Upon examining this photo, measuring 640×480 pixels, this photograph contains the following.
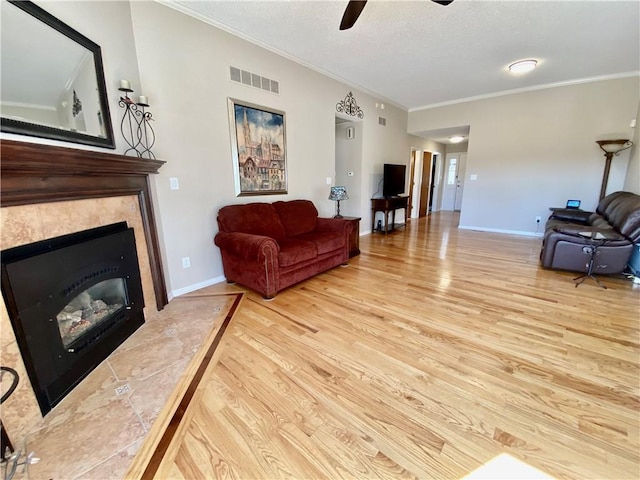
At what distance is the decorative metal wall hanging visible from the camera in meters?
4.50

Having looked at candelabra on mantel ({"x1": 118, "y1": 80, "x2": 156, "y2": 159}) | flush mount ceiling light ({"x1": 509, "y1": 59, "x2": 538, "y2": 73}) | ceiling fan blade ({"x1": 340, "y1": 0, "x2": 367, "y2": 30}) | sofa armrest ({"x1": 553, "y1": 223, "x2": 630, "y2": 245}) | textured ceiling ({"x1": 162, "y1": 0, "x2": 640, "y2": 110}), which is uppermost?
textured ceiling ({"x1": 162, "y1": 0, "x2": 640, "y2": 110})

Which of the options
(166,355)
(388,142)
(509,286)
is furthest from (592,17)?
(166,355)

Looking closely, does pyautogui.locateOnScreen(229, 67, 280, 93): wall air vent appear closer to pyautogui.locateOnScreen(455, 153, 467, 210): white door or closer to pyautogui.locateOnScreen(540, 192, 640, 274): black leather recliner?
pyautogui.locateOnScreen(540, 192, 640, 274): black leather recliner

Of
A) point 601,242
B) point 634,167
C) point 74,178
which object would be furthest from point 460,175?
point 74,178

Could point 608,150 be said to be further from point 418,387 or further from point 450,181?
point 418,387

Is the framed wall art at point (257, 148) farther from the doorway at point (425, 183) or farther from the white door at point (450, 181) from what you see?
the white door at point (450, 181)

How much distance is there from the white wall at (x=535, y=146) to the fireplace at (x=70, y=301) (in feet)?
21.3

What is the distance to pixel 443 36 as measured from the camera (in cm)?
309

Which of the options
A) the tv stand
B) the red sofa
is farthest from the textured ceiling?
the tv stand

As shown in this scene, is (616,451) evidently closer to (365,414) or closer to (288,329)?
(365,414)

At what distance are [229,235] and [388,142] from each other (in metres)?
4.57

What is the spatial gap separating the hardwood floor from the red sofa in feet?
0.93

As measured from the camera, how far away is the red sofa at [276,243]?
2.62 m

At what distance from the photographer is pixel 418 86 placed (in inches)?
190
